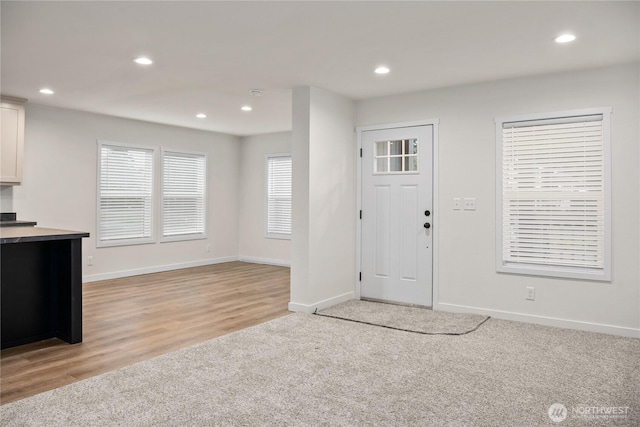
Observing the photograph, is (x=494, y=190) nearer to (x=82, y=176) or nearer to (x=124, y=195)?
(x=124, y=195)

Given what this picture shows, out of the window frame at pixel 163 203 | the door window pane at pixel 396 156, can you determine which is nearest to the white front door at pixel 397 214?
the door window pane at pixel 396 156

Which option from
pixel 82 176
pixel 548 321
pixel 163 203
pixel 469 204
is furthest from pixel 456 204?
pixel 82 176

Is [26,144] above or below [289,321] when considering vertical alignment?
above

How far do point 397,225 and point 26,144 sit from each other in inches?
189

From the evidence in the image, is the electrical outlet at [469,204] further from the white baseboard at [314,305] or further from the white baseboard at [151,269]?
the white baseboard at [151,269]

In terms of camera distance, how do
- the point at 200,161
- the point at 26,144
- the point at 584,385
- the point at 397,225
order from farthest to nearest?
the point at 200,161, the point at 26,144, the point at 397,225, the point at 584,385

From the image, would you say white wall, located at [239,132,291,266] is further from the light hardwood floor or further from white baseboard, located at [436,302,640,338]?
white baseboard, located at [436,302,640,338]

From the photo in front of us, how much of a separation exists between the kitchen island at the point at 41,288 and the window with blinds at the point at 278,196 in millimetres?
4499

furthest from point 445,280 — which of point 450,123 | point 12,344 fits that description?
point 12,344

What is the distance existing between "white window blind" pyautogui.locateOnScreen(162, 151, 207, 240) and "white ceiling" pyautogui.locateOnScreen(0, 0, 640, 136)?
240cm

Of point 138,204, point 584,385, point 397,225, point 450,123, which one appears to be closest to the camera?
point 584,385

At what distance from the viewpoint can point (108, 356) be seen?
336 cm

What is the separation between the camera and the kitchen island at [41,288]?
140 inches

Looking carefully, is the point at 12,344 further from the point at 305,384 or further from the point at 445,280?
the point at 445,280
